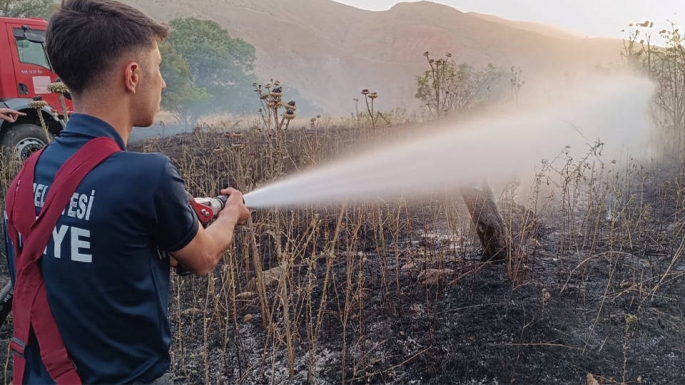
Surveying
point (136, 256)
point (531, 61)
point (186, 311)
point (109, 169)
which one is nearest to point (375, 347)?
point (186, 311)

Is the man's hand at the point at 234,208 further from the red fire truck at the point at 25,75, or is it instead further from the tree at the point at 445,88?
the red fire truck at the point at 25,75

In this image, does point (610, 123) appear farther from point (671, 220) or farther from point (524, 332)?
point (524, 332)

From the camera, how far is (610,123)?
32.6 feet

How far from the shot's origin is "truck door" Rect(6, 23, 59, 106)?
8.88m

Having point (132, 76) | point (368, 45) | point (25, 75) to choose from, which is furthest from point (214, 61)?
point (368, 45)

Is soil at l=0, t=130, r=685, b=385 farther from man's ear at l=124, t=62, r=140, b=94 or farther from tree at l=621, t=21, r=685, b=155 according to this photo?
tree at l=621, t=21, r=685, b=155

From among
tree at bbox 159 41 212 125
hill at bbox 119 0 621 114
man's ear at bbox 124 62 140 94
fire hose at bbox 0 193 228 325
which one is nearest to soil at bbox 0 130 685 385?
fire hose at bbox 0 193 228 325

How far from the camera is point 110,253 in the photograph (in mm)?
1241

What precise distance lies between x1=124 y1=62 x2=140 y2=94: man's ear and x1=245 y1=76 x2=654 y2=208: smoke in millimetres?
1032

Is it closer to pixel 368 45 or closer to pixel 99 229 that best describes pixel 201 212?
pixel 99 229

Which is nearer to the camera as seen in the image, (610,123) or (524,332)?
(524,332)

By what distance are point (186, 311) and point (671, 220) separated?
4.64 m

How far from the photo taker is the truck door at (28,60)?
888cm

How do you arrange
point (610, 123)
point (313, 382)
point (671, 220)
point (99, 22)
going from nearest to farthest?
1. point (99, 22)
2. point (313, 382)
3. point (671, 220)
4. point (610, 123)
